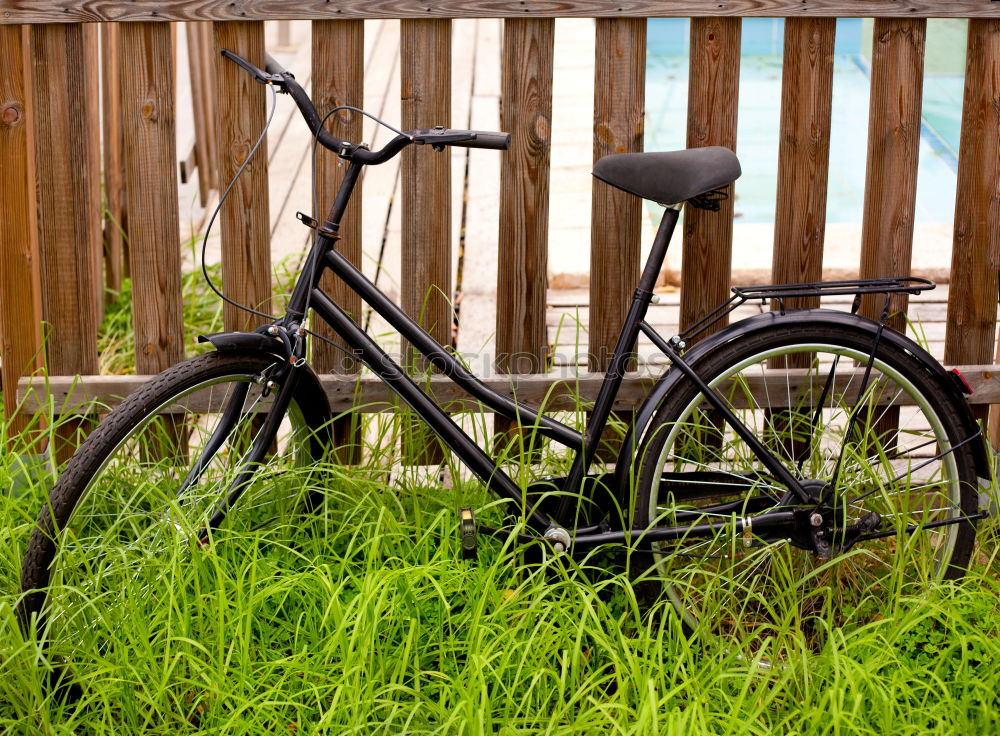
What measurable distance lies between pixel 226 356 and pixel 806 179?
1.57 metres

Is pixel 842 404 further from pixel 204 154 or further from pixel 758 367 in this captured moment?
pixel 204 154

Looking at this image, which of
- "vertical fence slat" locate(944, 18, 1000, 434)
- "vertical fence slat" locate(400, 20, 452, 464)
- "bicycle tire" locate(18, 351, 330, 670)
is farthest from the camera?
"vertical fence slat" locate(944, 18, 1000, 434)

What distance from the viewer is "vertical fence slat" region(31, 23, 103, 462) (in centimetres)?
318

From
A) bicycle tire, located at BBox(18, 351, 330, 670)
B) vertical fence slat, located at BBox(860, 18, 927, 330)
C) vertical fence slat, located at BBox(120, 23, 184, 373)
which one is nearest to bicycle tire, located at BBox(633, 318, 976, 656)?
vertical fence slat, located at BBox(860, 18, 927, 330)

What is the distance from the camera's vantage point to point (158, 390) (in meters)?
2.63

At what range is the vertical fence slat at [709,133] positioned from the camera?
126 inches

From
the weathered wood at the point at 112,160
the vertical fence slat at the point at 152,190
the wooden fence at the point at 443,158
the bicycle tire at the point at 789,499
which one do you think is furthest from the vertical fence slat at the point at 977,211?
the weathered wood at the point at 112,160

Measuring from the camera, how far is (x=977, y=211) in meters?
3.39

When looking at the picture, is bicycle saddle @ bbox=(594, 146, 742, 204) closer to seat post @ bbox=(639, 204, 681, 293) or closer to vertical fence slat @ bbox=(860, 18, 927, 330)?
seat post @ bbox=(639, 204, 681, 293)

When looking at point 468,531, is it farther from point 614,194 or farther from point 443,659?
point 614,194

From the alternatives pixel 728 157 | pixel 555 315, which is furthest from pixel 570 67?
pixel 728 157

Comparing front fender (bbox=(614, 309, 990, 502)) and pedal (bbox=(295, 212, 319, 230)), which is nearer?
pedal (bbox=(295, 212, 319, 230))

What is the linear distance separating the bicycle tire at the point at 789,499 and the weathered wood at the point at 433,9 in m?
0.84

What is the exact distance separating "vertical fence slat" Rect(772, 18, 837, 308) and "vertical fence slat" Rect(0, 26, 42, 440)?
1879 mm
